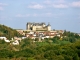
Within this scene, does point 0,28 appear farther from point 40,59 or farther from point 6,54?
point 40,59

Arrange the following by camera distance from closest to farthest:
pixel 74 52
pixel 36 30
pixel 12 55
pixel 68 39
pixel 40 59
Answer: pixel 40 59 < pixel 74 52 < pixel 12 55 < pixel 68 39 < pixel 36 30

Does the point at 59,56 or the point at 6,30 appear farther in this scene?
the point at 6,30

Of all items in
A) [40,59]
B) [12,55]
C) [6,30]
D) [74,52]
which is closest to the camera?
[40,59]

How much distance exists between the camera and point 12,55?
35.8m

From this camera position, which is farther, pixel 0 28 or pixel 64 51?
pixel 0 28

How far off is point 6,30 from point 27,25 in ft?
71.7

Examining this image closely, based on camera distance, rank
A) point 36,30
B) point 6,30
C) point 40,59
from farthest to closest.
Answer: point 36,30, point 6,30, point 40,59

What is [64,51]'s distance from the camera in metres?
33.0

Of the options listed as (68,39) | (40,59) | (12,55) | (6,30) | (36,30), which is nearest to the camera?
(40,59)

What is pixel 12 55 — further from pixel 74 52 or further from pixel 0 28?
pixel 0 28

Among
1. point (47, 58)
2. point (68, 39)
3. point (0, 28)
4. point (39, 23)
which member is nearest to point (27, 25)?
point (39, 23)

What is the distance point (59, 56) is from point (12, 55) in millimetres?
7666

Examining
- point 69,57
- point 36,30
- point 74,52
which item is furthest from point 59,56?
point 36,30

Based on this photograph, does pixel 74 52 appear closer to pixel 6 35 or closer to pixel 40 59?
pixel 40 59
